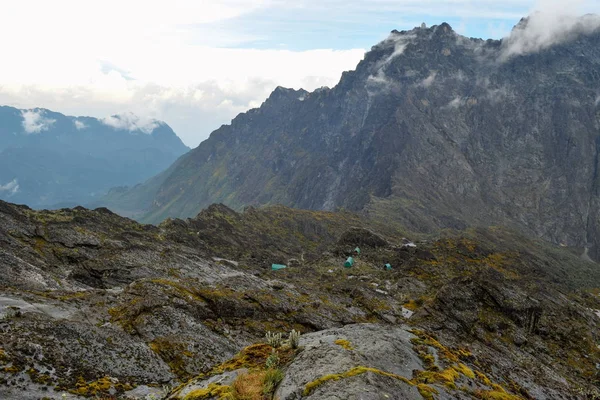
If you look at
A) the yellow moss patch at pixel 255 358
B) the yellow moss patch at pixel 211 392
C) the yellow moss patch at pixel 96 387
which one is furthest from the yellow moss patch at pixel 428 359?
the yellow moss patch at pixel 96 387

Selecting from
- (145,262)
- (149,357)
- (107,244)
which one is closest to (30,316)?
(149,357)

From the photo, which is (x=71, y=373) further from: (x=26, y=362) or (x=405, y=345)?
(x=405, y=345)

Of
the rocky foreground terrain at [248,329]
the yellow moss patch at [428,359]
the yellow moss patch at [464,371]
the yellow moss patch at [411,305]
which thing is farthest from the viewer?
the yellow moss patch at [411,305]

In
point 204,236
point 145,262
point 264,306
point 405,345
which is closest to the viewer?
point 405,345

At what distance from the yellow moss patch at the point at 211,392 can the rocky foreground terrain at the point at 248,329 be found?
8cm

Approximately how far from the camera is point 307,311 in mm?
54594

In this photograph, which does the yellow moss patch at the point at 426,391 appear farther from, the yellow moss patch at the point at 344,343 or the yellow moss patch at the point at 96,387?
the yellow moss patch at the point at 96,387

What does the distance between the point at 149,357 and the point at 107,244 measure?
4475 centimetres

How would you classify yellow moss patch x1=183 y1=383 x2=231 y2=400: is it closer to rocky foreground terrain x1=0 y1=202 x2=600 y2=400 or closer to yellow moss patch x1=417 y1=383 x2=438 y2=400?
rocky foreground terrain x1=0 y1=202 x2=600 y2=400

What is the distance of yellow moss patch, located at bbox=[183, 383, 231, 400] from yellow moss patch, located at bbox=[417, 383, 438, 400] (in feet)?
29.1

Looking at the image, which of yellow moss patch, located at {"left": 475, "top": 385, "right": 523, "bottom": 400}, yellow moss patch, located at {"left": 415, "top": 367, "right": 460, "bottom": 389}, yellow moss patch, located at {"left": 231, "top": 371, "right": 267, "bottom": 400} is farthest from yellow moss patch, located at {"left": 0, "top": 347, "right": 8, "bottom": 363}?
yellow moss patch, located at {"left": 475, "top": 385, "right": 523, "bottom": 400}

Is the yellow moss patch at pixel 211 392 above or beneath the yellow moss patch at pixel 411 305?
above

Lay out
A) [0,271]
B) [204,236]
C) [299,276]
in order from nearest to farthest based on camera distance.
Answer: [0,271] → [299,276] → [204,236]

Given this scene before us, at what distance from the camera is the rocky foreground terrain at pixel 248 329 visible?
22.5m
